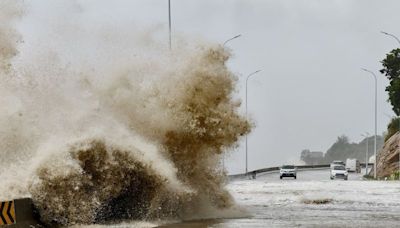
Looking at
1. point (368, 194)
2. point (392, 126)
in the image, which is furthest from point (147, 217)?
point (392, 126)

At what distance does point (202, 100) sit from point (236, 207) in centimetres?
383

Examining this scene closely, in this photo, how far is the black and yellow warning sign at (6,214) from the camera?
13.7 meters

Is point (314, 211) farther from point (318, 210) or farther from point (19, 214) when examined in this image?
point (19, 214)

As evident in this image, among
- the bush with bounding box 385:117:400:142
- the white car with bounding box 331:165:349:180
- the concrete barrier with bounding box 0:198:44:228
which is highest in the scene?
the bush with bounding box 385:117:400:142

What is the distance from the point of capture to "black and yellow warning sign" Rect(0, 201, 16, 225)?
44.9 feet

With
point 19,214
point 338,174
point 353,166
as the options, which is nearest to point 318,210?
point 19,214

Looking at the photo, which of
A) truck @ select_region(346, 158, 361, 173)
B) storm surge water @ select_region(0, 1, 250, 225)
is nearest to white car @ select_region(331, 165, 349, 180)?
truck @ select_region(346, 158, 361, 173)

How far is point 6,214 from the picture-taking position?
1380cm

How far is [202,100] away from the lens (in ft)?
69.9

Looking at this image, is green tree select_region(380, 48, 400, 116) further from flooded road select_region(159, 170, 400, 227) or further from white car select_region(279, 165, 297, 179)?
flooded road select_region(159, 170, 400, 227)

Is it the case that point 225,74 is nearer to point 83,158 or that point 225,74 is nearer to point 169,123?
point 169,123

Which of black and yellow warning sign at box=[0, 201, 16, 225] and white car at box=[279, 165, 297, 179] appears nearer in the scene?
black and yellow warning sign at box=[0, 201, 16, 225]

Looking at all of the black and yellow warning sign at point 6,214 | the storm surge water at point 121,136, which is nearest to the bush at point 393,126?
the storm surge water at point 121,136

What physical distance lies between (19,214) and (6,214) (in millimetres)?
1692
